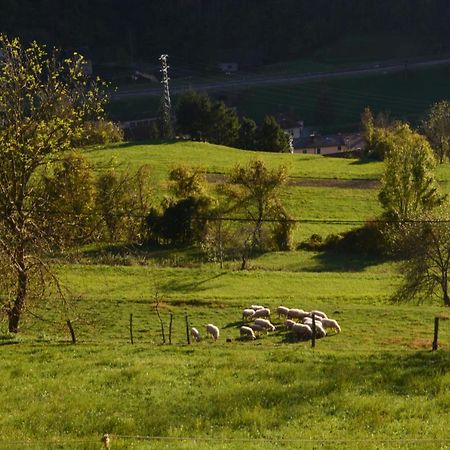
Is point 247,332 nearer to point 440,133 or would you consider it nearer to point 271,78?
point 440,133

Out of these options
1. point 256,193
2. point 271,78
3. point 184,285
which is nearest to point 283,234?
point 256,193

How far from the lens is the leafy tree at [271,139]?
78.4 metres

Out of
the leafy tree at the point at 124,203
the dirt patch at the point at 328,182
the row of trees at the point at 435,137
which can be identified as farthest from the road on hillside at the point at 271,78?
the leafy tree at the point at 124,203

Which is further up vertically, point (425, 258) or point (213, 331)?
point (425, 258)

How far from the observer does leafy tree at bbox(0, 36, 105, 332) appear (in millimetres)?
21438

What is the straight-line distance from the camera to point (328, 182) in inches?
2366

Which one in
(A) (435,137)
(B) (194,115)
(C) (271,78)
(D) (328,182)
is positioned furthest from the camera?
(C) (271,78)

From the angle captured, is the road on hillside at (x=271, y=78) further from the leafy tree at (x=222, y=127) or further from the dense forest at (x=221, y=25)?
the leafy tree at (x=222, y=127)

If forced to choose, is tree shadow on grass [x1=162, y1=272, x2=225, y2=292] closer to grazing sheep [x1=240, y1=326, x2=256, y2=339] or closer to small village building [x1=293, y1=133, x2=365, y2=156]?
grazing sheep [x1=240, y1=326, x2=256, y2=339]

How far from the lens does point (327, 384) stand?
1700 centimetres

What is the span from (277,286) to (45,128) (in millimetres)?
17998

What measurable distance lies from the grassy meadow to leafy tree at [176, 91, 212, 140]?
149 feet

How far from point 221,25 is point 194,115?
121659mm

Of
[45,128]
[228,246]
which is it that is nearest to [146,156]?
[228,246]
